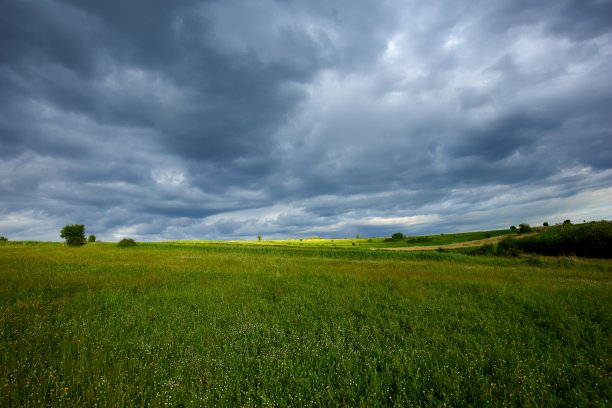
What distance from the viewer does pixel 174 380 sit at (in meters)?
4.84

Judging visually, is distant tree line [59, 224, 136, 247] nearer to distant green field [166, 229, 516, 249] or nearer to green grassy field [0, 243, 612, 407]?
distant green field [166, 229, 516, 249]

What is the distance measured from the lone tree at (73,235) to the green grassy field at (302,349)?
57187mm

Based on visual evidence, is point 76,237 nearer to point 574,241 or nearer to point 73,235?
point 73,235

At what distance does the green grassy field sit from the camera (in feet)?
14.6

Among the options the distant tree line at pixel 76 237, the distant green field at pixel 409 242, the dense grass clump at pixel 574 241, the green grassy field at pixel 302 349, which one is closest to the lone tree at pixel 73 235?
the distant tree line at pixel 76 237

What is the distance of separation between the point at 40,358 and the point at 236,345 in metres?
3.81

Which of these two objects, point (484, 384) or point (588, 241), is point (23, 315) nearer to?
point (484, 384)

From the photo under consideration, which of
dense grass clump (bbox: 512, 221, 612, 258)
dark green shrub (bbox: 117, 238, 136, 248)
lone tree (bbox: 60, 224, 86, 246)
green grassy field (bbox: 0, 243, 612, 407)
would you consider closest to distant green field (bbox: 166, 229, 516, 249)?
dark green shrub (bbox: 117, 238, 136, 248)

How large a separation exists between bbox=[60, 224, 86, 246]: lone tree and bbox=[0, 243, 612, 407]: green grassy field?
57.2 m

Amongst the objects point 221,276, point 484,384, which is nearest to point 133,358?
point 484,384

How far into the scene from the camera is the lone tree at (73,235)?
5575cm

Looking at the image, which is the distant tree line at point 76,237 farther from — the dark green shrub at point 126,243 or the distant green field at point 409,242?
the distant green field at point 409,242

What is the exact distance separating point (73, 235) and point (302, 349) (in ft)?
230

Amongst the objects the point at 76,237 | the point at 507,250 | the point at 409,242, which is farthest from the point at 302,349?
the point at 409,242
